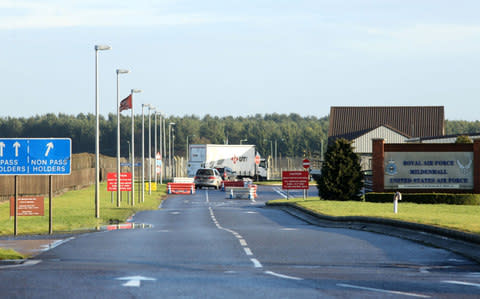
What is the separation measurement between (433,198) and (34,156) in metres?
26.3

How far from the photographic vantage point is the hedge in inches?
1764

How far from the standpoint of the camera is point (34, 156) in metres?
25.8

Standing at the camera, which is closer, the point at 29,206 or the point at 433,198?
the point at 29,206

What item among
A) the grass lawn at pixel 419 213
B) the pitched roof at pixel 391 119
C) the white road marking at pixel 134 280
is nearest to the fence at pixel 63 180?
the grass lawn at pixel 419 213

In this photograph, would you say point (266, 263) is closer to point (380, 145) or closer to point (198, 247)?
point (198, 247)

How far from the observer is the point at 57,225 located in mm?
30141

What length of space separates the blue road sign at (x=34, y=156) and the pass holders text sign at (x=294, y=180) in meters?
26.9

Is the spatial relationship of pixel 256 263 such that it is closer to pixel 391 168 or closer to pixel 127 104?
pixel 391 168

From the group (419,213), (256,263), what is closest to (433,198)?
(419,213)

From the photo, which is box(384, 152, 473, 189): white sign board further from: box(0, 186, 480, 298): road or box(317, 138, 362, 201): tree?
box(0, 186, 480, 298): road

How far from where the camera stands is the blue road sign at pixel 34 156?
84.1 feet

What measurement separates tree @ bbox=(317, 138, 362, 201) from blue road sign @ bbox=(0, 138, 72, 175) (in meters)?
22.9

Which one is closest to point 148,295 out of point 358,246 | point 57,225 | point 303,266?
point 303,266

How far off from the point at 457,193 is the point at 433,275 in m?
35.2
